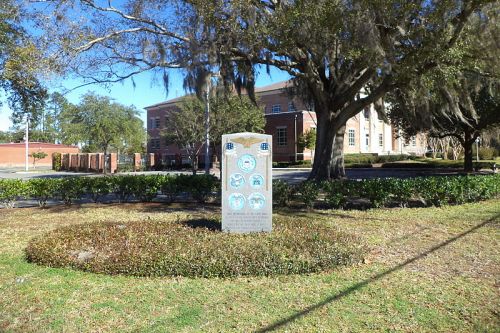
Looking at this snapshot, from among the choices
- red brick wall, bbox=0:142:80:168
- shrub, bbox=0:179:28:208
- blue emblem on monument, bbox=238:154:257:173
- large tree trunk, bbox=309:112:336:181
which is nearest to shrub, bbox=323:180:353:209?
large tree trunk, bbox=309:112:336:181

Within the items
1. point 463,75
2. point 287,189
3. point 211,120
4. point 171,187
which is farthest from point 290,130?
point 287,189

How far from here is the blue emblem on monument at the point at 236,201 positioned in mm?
8586

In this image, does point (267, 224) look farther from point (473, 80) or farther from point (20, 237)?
point (473, 80)

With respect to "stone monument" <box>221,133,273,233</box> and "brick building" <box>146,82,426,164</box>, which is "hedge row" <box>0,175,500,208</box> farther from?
"brick building" <box>146,82,426,164</box>

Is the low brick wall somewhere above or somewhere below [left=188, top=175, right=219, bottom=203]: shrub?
above

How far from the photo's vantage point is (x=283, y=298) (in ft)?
17.7

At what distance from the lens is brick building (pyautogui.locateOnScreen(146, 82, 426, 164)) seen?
4759cm

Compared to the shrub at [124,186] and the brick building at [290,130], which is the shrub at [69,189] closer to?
the shrub at [124,186]

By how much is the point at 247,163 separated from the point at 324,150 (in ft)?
28.4

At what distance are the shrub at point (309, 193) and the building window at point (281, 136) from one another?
35495 mm

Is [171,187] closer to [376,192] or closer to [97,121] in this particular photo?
[376,192]

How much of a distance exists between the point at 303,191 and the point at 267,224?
4.90 meters

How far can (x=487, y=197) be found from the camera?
49.4ft

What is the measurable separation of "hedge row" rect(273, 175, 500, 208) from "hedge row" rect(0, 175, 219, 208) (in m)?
2.64
